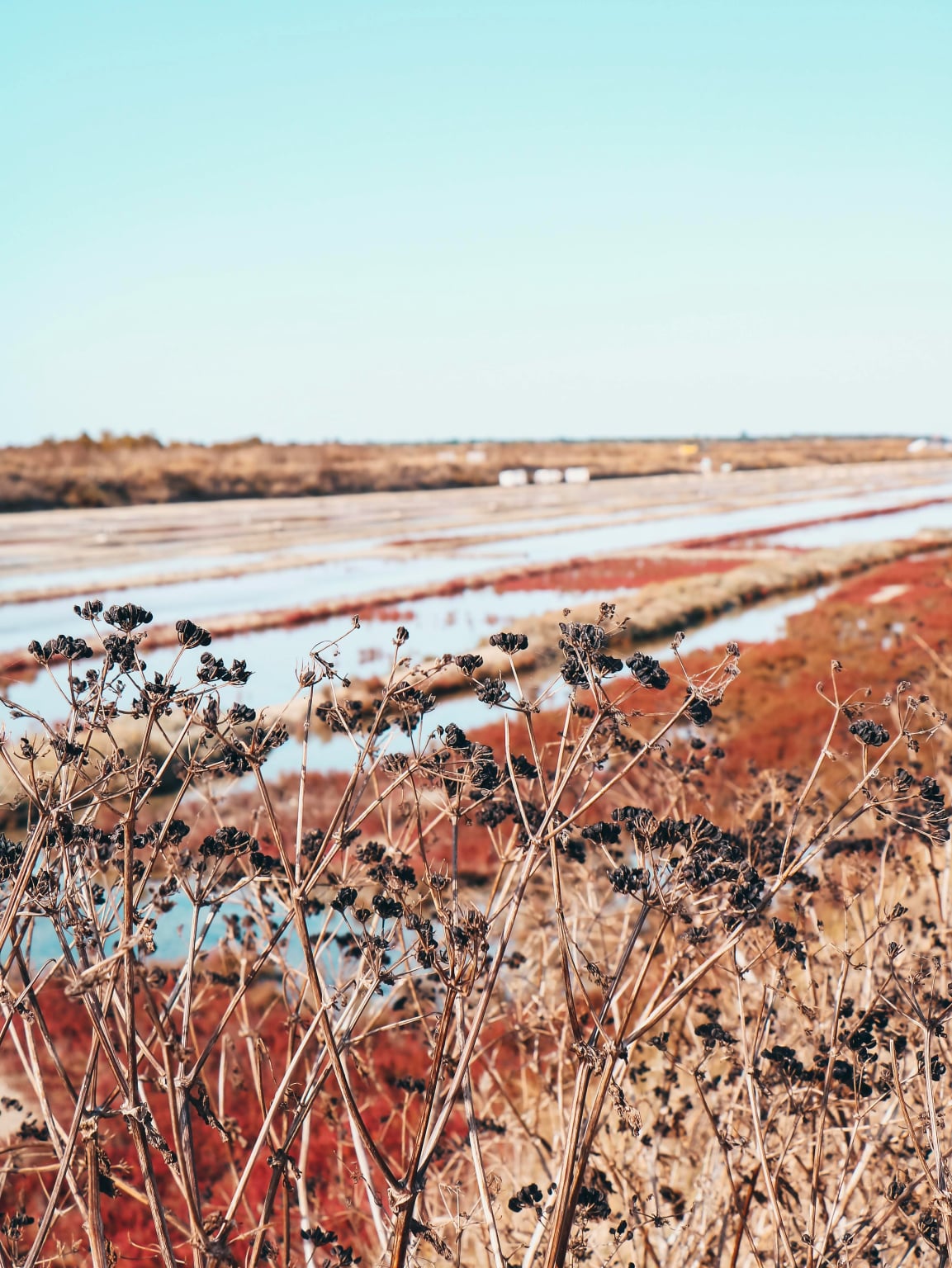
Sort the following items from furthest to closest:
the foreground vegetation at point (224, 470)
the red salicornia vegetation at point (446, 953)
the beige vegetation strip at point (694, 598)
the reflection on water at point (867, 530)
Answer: the foreground vegetation at point (224, 470) → the reflection on water at point (867, 530) → the beige vegetation strip at point (694, 598) → the red salicornia vegetation at point (446, 953)

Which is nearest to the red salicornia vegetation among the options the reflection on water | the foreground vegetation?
the reflection on water

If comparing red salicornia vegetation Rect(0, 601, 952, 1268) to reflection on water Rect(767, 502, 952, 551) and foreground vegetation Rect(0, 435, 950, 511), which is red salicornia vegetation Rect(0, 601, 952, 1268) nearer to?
reflection on water Rect(767, 502, 952, 551)

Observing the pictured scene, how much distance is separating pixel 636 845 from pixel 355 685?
15.8m

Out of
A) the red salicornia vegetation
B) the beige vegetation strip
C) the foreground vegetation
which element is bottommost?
the beige vegetation strip

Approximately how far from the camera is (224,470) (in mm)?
79750

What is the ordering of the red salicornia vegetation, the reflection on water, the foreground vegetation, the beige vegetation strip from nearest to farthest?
the red salicornia vegetation, the beige vegetation strip, the reflection on water, the foreground vegetation

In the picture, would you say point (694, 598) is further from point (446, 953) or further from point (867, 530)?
point (446, 953)

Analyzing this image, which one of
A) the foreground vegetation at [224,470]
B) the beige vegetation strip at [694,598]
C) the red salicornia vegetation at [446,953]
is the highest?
the foreground vegetation at [224,470]

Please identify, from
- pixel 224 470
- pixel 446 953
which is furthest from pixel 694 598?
pixel 224 470

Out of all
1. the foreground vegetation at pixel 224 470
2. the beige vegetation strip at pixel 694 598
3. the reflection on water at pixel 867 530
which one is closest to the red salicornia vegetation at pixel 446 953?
the beige vegetation strip at pixel 694 598

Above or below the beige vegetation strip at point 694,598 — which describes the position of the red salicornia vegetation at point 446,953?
above

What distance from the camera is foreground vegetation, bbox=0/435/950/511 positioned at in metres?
64.1

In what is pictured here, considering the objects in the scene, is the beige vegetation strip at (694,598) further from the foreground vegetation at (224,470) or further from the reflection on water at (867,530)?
the foreground vegetation at (224,470)

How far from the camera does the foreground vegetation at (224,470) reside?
Answer: 6412cm
